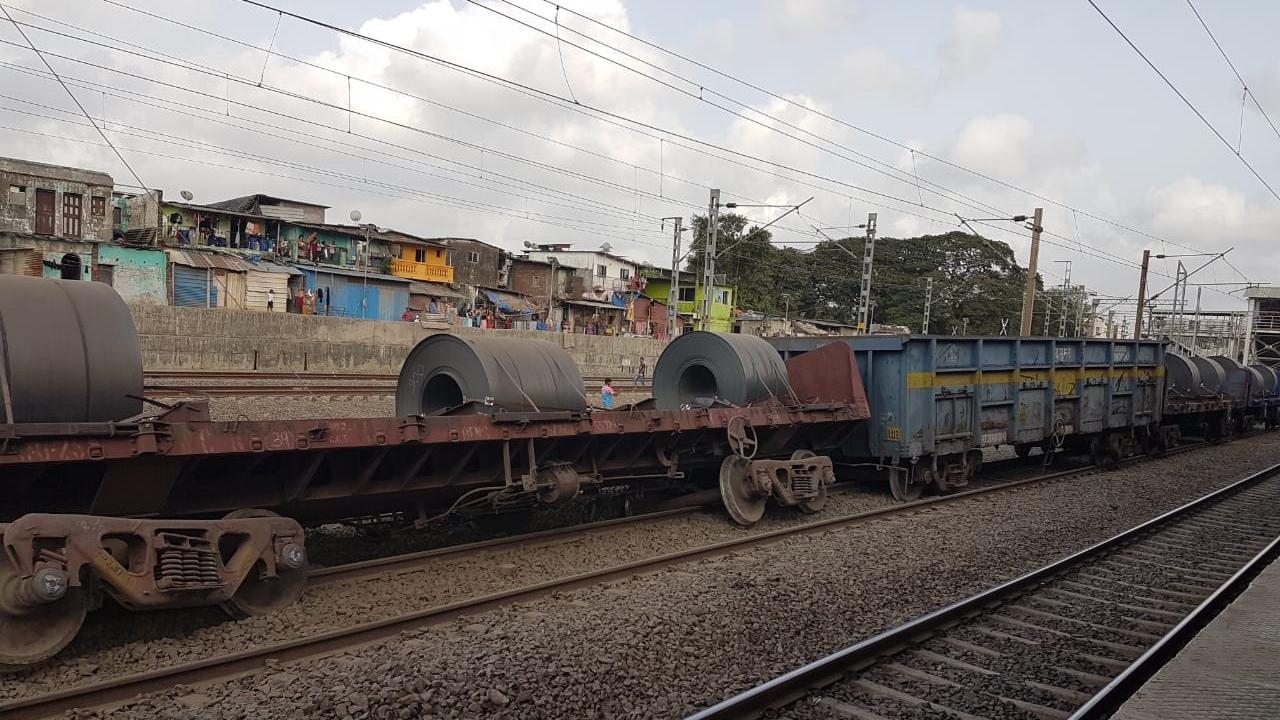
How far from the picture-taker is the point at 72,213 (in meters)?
33.4

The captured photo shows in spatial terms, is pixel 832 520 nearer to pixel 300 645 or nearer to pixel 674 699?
pixel 674 699

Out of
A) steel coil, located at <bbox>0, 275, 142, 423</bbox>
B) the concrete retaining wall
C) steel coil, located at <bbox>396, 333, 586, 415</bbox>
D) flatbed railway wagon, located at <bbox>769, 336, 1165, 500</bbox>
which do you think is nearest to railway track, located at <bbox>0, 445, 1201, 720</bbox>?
steel coil, located at <bbox>396, 333, 586, 415</bbox>

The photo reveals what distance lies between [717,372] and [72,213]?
3392cm

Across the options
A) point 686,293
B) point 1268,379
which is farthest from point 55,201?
point 1268,379

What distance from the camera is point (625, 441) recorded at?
871 cm

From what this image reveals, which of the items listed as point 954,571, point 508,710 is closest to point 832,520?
point 954,571

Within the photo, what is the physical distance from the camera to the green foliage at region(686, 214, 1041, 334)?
2675 inches

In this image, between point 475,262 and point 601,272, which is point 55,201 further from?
point 601,272

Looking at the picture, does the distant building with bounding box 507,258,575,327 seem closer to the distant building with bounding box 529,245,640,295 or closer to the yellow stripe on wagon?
the distant building with bounding box 529,245,640,295

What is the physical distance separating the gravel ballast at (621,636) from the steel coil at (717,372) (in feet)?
5.82

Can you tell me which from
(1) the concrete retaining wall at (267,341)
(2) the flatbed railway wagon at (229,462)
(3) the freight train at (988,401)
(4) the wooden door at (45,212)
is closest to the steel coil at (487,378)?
(2) the flatbed railway wagon at (229,462)

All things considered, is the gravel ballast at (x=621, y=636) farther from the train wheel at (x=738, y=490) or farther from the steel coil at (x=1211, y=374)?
the steel coil at (x=1211, y=374)

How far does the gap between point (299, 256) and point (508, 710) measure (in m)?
41.5

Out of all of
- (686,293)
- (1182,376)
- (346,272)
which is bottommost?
(1182,376)
